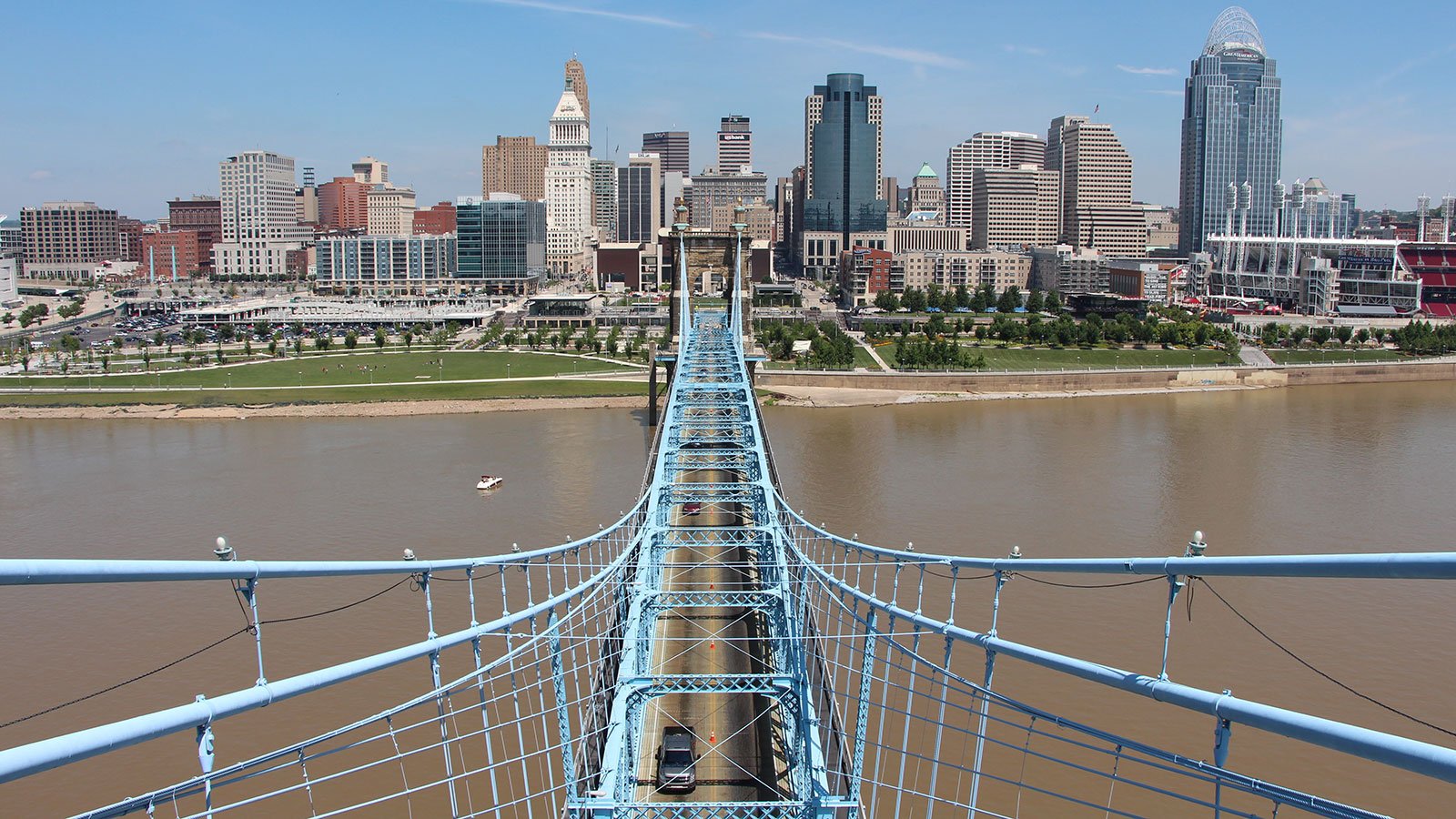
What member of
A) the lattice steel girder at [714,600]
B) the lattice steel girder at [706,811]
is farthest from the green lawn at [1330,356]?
the lattice steel girder at [706,811]

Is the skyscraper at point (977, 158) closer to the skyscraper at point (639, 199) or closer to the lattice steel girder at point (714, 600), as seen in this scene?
the skyscraper at point (639, 199)

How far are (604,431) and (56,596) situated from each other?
7733 mm

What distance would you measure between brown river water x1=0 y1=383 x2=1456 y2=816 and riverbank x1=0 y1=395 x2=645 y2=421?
0.42m

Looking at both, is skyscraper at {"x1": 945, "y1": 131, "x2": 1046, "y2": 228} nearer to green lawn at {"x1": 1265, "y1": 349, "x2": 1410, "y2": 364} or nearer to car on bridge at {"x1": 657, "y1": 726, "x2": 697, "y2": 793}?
green lawn at {"x1": 1265, "y1": 349, "x2": 1410, "y2": 364}

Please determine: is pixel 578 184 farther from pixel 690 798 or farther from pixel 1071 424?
pixel 690 798

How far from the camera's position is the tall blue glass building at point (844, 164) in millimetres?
45438

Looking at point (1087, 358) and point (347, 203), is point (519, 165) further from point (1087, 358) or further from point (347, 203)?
point (1087, 358)

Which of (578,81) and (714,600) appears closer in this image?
(714,600)

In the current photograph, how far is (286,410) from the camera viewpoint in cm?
1603

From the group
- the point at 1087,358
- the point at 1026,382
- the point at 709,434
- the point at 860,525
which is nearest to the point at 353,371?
the point at 1026,382

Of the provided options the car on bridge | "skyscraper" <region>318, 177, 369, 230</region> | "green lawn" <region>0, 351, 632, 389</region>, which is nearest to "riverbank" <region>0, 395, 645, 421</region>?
"green lawn" <region>0, 351, 632, 389</region>

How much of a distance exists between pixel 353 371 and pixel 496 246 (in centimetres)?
1772

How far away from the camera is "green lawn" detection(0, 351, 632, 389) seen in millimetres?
18359

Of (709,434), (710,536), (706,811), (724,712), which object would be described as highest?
(709,434)
